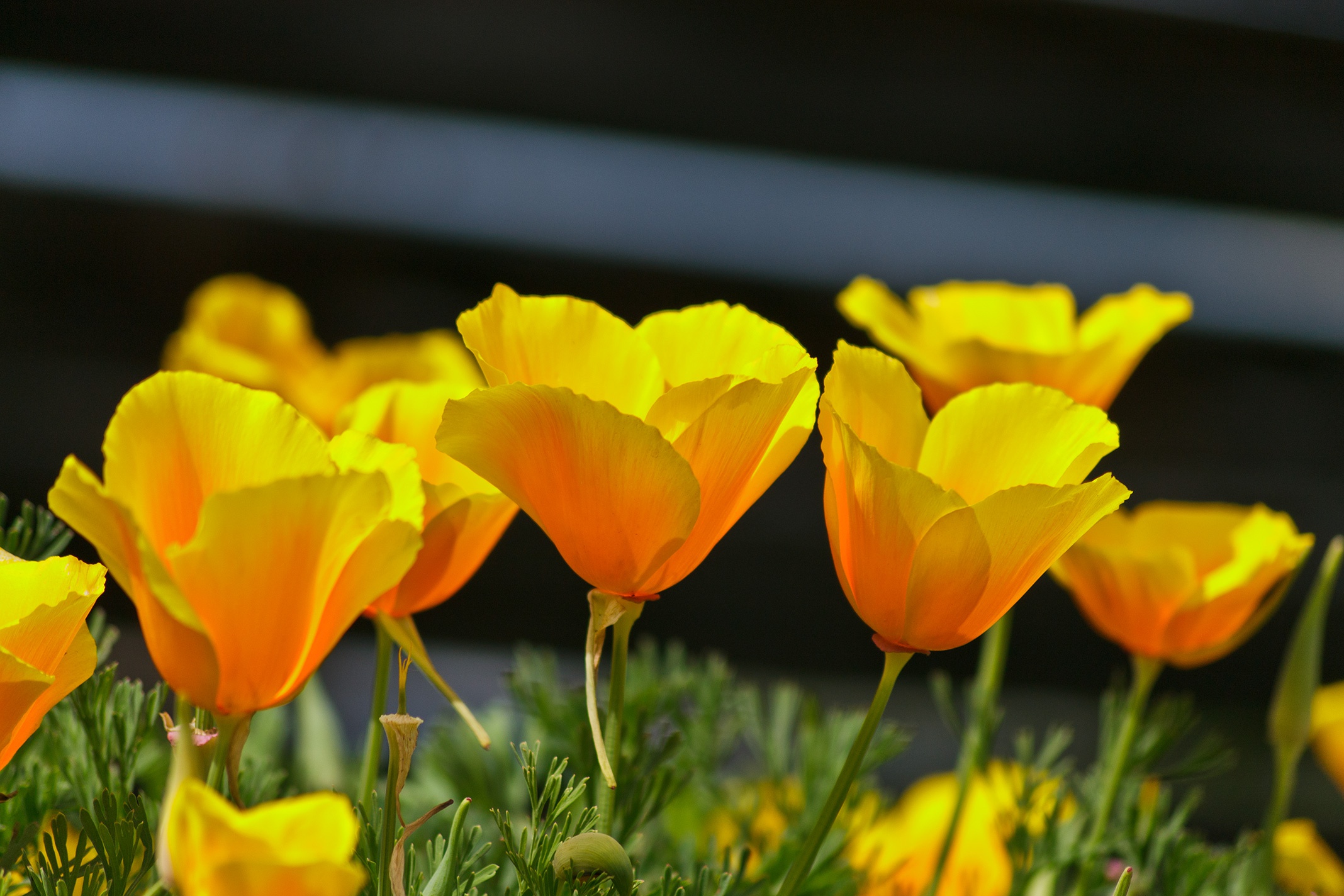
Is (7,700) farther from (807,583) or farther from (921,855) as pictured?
(807,583)

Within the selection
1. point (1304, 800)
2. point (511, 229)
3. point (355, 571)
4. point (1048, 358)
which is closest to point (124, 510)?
point (355, 571)

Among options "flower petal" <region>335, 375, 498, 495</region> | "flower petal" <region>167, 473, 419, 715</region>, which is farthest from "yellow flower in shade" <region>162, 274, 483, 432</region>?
"flower petal" <region>167, 473, 419, 715</region>

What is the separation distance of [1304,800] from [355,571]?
1.39m

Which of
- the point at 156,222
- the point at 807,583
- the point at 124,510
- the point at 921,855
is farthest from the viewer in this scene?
the point at 807,583

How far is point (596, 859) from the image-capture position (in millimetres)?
195

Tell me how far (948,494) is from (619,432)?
0.06 m

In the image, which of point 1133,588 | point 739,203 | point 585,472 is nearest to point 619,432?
point 585,472

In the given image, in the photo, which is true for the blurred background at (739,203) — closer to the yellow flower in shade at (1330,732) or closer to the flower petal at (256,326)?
the flower petal at (256,326)

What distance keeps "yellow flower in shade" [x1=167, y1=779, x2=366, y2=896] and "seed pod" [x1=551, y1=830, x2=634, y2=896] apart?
0.19ft

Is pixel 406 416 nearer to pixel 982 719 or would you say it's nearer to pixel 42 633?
pixel 42 633

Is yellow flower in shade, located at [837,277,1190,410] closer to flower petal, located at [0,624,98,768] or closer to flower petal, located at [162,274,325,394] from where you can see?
flower petal, located at [0,624,98,768]

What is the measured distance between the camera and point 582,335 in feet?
0.77

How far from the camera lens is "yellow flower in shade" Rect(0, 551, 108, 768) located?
7.4 inches

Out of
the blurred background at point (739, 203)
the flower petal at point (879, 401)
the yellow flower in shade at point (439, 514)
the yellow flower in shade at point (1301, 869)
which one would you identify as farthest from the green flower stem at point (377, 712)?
the blurred background at point (739, 203)
